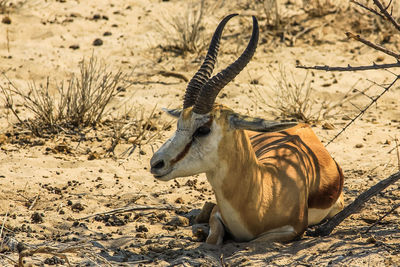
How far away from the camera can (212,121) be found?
5250 millimetres

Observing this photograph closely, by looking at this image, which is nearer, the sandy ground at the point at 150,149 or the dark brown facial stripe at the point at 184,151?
the dark brown facial stripe at the point at 184,151

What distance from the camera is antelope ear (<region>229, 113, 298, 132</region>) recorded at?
198 inches

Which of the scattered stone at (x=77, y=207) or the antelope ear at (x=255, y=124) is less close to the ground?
the antelope ear at (x=255, y=124)

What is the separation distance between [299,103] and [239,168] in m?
3.52

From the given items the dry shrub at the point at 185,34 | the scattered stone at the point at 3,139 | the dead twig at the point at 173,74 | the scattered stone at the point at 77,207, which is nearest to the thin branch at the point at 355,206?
the scattered stone at the point at 77,207

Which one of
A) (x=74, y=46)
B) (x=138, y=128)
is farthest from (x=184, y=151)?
(x=74, y=46)

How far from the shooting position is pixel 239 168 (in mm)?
5387

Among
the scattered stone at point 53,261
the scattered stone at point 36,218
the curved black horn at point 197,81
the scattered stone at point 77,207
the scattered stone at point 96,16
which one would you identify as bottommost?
the scattered stone at point 77,207

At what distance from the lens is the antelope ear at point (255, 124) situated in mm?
5023

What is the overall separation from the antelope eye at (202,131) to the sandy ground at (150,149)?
102 cm

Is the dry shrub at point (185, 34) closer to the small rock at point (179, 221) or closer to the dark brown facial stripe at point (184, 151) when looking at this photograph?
the small rock at point (179, 221)

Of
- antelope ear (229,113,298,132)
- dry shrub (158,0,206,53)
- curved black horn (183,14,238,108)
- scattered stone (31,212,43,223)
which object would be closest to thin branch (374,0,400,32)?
curved black horn (183,14,238,108)

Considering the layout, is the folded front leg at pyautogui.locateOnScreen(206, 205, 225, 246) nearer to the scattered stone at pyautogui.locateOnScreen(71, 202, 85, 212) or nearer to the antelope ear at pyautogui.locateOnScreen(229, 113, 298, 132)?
the antelope ear at pyautogui.locateOnScreen(229, 113, 298, 132)

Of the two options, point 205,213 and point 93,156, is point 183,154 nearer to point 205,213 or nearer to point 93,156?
point 205,213
